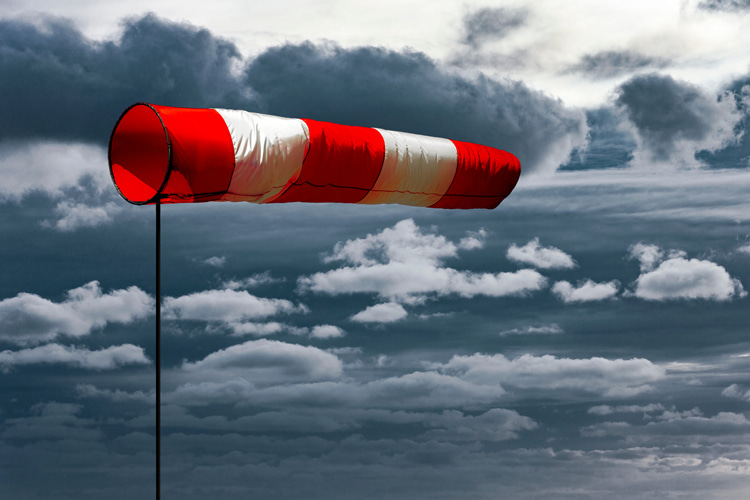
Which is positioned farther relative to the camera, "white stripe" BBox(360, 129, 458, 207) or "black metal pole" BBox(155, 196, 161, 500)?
"white stripe" BBox(360, 129, 458, 207)

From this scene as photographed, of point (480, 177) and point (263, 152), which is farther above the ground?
point (480, 177)

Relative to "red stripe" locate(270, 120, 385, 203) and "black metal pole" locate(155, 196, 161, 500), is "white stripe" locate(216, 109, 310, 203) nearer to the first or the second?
"red stripe" locate(270, 120, 385, 203)

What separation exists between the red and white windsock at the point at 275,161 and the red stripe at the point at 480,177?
2cm

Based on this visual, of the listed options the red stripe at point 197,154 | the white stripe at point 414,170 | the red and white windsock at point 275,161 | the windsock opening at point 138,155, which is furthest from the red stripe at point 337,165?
the windsock opening at point 138,155

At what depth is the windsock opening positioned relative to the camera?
26.6 ft

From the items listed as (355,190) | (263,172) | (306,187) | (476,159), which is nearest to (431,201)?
(476,159)

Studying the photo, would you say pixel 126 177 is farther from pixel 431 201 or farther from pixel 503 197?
pixel 503 197

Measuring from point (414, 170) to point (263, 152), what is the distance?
8.48ft

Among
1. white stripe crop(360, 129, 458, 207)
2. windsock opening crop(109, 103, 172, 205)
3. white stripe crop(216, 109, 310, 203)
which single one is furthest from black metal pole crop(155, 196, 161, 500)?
white stripe crop(360, 129, 458, 207)

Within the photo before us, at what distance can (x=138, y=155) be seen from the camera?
27.2 ft

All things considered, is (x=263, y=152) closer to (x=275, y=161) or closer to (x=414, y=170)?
(x=275, y=161)

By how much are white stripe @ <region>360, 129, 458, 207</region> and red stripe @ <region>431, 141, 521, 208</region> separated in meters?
0.15

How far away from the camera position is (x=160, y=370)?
7.98 m

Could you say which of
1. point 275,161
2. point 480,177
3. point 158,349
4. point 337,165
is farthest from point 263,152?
point 480,177
